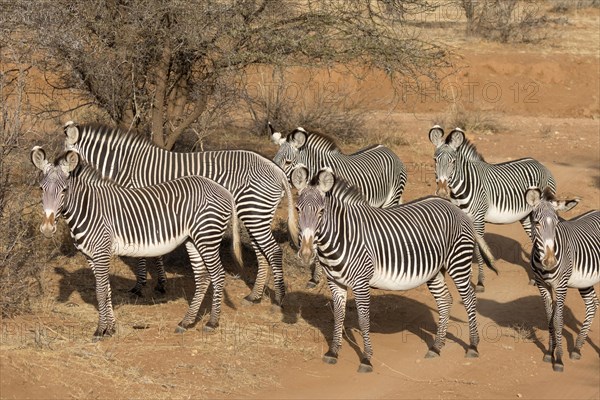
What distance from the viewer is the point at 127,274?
1161 centimetres

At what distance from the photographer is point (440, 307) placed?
31.2 ft

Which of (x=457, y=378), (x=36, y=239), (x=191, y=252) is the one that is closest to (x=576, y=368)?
(x=457, y=378)

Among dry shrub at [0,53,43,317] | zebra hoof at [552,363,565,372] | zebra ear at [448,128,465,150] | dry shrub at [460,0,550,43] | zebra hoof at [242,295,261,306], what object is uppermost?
dry shrub at [460,0,550,43]

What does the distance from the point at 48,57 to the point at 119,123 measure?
4.80 feet

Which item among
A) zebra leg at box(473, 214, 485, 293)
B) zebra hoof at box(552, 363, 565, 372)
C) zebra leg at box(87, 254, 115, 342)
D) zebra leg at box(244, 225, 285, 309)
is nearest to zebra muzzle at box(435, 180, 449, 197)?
zebra leg at box(473, 214, 485, 293)

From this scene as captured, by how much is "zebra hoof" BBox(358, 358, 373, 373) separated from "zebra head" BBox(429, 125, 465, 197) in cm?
325

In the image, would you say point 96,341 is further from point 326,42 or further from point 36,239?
point 326,42

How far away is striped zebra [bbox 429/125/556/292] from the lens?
39.1 ft

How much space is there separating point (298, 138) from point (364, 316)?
11.6 ft

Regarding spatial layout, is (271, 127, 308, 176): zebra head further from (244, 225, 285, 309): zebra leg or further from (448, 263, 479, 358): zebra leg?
(448, 263, 479, 358): zebra leg

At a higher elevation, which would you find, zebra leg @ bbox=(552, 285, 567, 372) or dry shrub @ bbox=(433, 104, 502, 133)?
dry shrub @ bbox=(433, 104, 502, 133)

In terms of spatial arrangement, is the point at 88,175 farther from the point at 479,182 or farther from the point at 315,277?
the point at 479,182

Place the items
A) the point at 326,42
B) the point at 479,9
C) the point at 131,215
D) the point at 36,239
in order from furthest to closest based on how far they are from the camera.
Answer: the point at 479,9
the point at 326,42
the point at 36,239
the point at 131,215

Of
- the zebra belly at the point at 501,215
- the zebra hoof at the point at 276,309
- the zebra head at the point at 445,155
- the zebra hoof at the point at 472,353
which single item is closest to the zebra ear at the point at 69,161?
the zebra hoof at the point at 276,309
